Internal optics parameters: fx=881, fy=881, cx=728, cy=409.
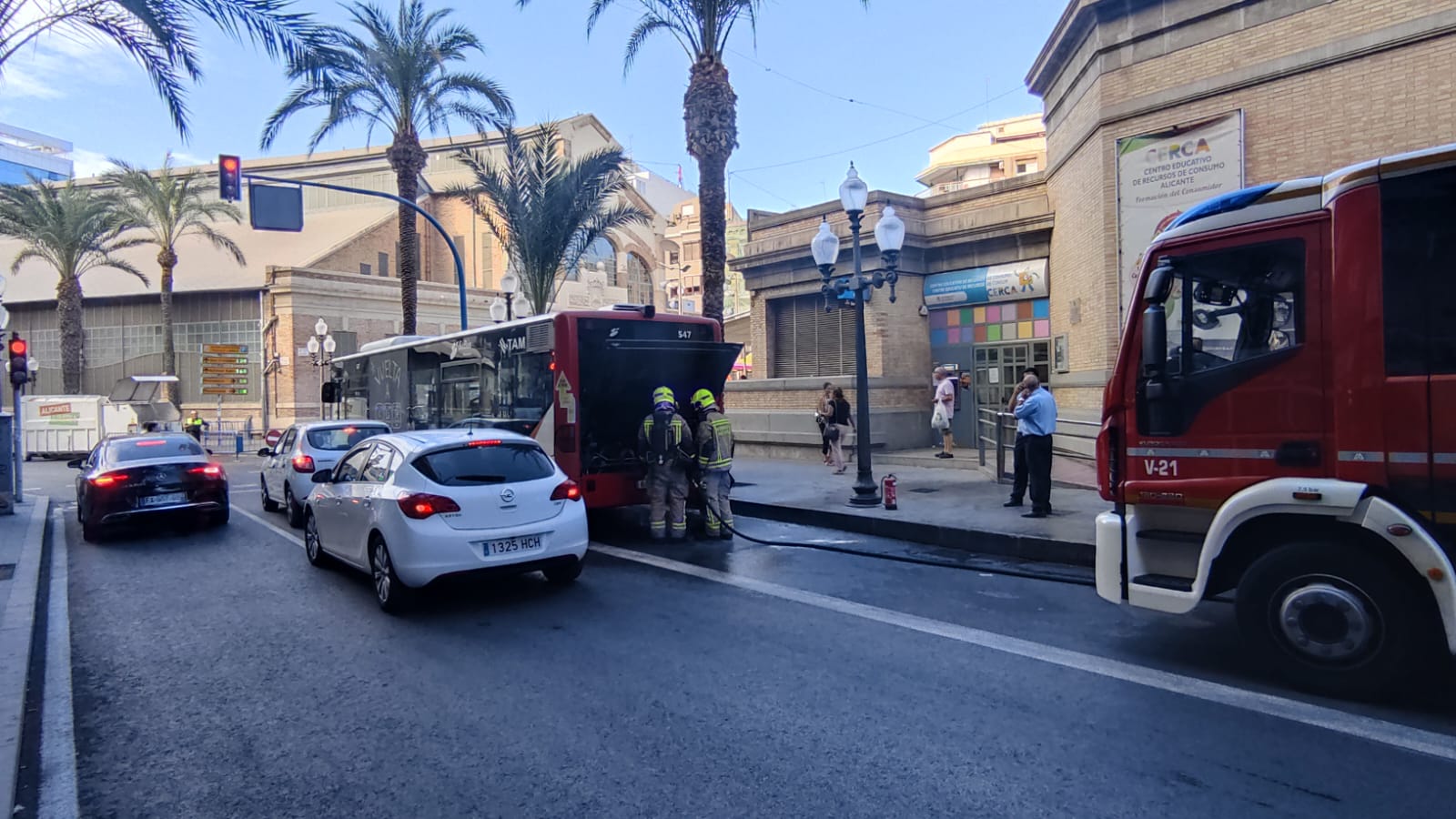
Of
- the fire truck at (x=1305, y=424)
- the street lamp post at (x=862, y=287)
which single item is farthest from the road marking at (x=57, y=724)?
the street lamp post at (x=862, y=287)

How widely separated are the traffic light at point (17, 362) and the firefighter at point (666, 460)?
1211 cm

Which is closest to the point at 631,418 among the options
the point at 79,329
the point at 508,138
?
the point at 508,138

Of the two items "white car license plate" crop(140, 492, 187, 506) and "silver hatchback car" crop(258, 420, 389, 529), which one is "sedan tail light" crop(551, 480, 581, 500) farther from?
"white car license plate" crop(140, 492, 187, 506)

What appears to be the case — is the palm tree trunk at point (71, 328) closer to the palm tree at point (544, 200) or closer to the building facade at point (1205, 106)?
the palm tree at point (544, 200)

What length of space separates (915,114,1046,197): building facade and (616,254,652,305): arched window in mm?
18743

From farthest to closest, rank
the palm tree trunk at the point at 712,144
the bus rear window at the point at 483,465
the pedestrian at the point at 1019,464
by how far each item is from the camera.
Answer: the palm tree trunk at the point at 712,144
the pedestrian at the point at 1019,464
the bus rear window at the point at 483,465

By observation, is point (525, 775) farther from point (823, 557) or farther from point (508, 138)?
point (508, 138)

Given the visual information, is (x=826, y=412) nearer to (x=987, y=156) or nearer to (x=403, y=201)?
(x=403, y=201)

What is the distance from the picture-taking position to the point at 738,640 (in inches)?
242

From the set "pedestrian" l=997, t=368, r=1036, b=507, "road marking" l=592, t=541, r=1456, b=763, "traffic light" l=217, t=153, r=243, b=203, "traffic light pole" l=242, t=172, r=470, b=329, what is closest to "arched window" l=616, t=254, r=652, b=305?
"traffic light pole" l=242, t=172, r=470, b=329

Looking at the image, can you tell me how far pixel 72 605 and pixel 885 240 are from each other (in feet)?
32.9

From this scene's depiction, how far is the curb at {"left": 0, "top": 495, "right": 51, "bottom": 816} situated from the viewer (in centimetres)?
415

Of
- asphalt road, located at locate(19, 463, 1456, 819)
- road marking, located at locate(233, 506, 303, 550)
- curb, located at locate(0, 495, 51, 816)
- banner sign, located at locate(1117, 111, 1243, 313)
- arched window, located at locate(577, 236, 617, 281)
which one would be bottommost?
road marking, located at locate(233, 506, 303, 550)

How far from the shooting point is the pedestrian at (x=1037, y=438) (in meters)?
10.4
